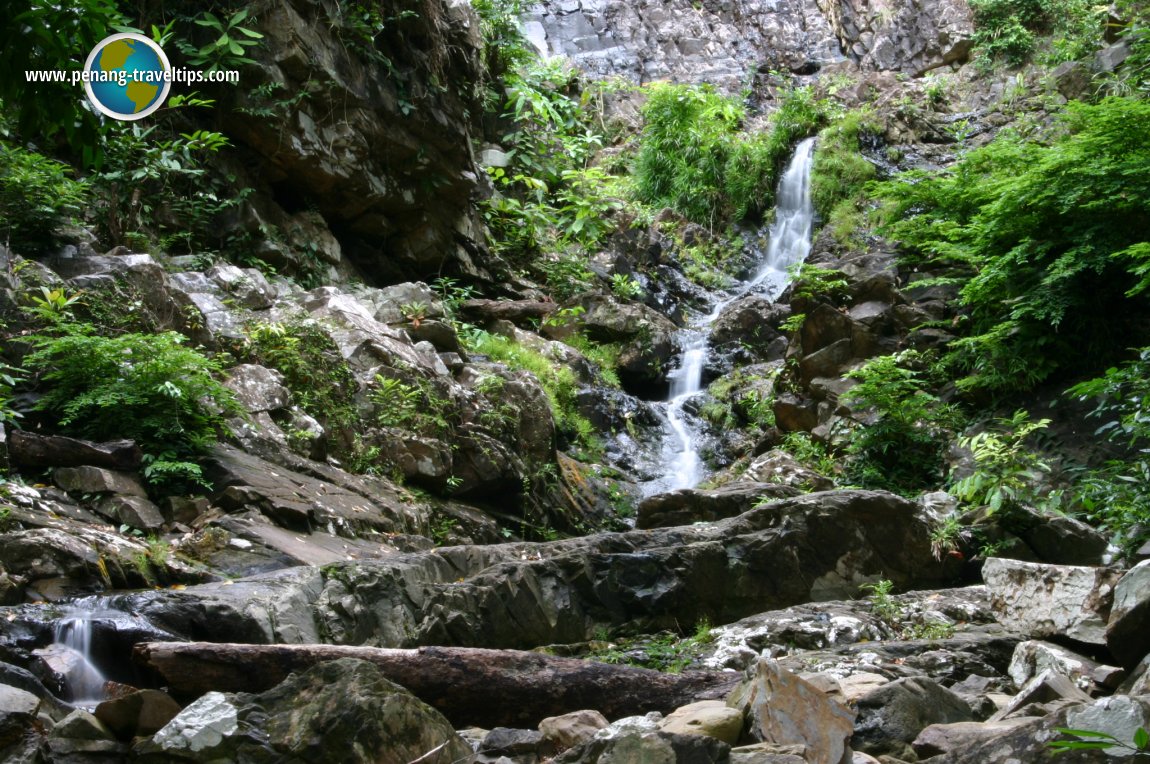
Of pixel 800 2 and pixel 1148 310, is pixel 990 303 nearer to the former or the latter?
pixel 1148 310

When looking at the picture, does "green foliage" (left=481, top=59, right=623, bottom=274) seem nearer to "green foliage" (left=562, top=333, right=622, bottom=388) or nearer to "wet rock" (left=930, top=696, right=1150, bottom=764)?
"green foliage" (left=562, top=333, right=622, bottom=388)

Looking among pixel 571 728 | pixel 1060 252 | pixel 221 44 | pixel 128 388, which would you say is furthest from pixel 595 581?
pixel 221 44

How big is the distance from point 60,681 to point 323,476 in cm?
358

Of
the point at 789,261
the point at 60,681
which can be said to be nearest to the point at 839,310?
the point at 789,261

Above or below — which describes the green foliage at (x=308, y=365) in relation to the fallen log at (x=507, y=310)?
below

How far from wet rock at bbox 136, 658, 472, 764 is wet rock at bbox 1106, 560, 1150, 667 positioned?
10.8 ft

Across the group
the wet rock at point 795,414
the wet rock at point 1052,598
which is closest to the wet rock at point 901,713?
the wet rock at point 1052,598

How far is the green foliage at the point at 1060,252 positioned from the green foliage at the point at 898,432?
0.55 m

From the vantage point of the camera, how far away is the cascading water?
12291 millimetres

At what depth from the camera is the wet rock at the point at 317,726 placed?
3117mm

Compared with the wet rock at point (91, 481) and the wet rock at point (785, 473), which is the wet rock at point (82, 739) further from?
the wet rock at point (785, 473)

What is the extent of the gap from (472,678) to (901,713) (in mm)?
1932

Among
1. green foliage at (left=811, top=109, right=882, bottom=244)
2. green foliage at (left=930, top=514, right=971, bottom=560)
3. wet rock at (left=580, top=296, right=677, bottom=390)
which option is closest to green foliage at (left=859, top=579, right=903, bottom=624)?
green foliage at (left=930, top=514, right=971, bottom=560)

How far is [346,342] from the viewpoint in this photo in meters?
9.24
